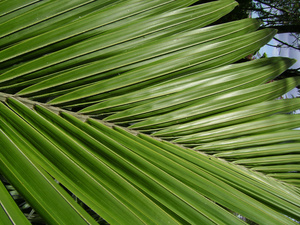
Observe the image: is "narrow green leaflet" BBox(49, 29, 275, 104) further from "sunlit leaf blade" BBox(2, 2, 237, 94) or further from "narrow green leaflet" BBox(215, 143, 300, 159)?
"narrow green leaflet" BBox(215, 143, 300, 159)

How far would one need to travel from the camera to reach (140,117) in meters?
0.97

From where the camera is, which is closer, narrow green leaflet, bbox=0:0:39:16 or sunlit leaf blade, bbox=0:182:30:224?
sunlit leaf blade, bbox=0:182:30:224

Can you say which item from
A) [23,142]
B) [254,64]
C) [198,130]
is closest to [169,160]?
[198,130]

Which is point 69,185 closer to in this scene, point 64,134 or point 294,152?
point 64,134

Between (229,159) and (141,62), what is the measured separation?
0.56 m

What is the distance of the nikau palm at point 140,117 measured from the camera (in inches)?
28.2

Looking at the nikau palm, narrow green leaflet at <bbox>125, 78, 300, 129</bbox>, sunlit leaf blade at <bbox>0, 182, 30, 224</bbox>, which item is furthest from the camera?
narrow green leaflet at <bbox>125, 78, 300, 129</bbox>

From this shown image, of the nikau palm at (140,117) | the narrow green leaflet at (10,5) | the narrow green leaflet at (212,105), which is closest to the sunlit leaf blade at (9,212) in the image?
the nikau palm at (140,117)

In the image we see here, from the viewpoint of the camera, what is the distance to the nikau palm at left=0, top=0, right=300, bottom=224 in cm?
72

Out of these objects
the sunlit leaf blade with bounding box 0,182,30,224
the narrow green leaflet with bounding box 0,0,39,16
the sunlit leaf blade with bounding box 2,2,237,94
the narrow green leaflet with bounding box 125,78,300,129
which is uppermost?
the narrow green leaflet with bounding box 0,0,39,16

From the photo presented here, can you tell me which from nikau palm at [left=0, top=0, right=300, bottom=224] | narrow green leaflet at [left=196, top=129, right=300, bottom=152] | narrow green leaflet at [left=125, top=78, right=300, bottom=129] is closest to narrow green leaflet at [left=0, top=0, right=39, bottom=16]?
nikau palm at [left=0, top=0, right=300, bottom=224]

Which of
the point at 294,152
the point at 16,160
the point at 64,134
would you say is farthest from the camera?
the point at 294,152

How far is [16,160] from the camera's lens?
0.69 metres

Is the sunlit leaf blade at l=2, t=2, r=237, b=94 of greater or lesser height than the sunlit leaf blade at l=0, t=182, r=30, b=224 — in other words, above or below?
above
